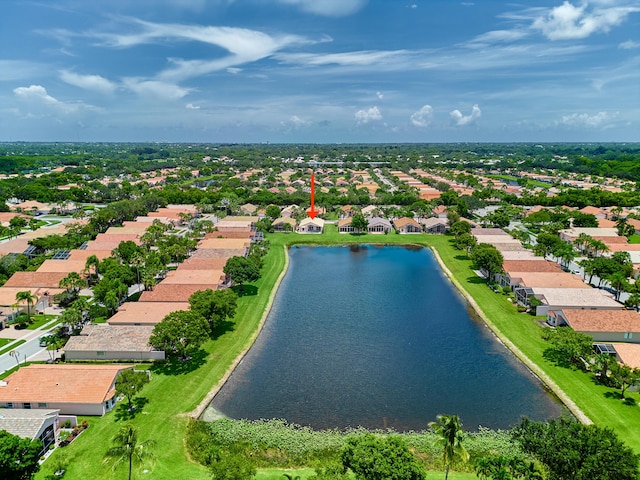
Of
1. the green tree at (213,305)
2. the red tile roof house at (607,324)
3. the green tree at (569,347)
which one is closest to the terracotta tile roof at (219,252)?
the green tree at (213,305)

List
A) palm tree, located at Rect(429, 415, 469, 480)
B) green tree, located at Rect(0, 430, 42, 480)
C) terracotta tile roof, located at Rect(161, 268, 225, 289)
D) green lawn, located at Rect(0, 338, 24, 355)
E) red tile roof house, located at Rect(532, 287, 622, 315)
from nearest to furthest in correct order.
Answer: palm tree, located at Rect(429, 415, 469, 480)
green tree, located at Rect(0, 430, 42, 480)
green lawn, located at Rect(0, 338, 24, 355)
red tile roof house, located at Rect(532, 287, 622, 315)
terracotta tile roof, located at Rect(161, 268, 225, 289)

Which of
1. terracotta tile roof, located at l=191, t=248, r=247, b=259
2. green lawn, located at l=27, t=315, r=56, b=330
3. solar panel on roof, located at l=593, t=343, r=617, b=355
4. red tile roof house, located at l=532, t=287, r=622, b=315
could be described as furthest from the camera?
terracotta tile roof, located at l=191, t=248, r=247, b=259

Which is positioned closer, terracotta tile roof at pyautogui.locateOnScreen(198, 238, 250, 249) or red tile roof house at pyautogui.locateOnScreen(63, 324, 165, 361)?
red tile roof house at pyautogui.locateOnScreen(63, 324, 165, 361)

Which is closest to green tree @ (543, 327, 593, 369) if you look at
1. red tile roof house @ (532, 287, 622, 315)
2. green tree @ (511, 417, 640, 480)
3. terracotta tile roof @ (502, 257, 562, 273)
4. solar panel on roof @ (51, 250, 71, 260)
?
red tile roof house @ (532, 287, 622, 315)

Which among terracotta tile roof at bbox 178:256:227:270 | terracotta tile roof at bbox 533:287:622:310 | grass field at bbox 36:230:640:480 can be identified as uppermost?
terracotta tile roof at bbox 178:256:227:270

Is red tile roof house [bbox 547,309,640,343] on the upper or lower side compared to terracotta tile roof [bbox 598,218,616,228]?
lower

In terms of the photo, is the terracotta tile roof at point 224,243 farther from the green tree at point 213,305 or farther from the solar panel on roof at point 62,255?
the green tree at point 213,305

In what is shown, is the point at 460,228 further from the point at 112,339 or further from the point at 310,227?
the point at 112,339

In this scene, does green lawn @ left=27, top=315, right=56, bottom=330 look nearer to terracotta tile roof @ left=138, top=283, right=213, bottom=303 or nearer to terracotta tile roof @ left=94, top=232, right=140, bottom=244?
terracotta tile roof @ left=138, top=283, right=213, bottom=303
